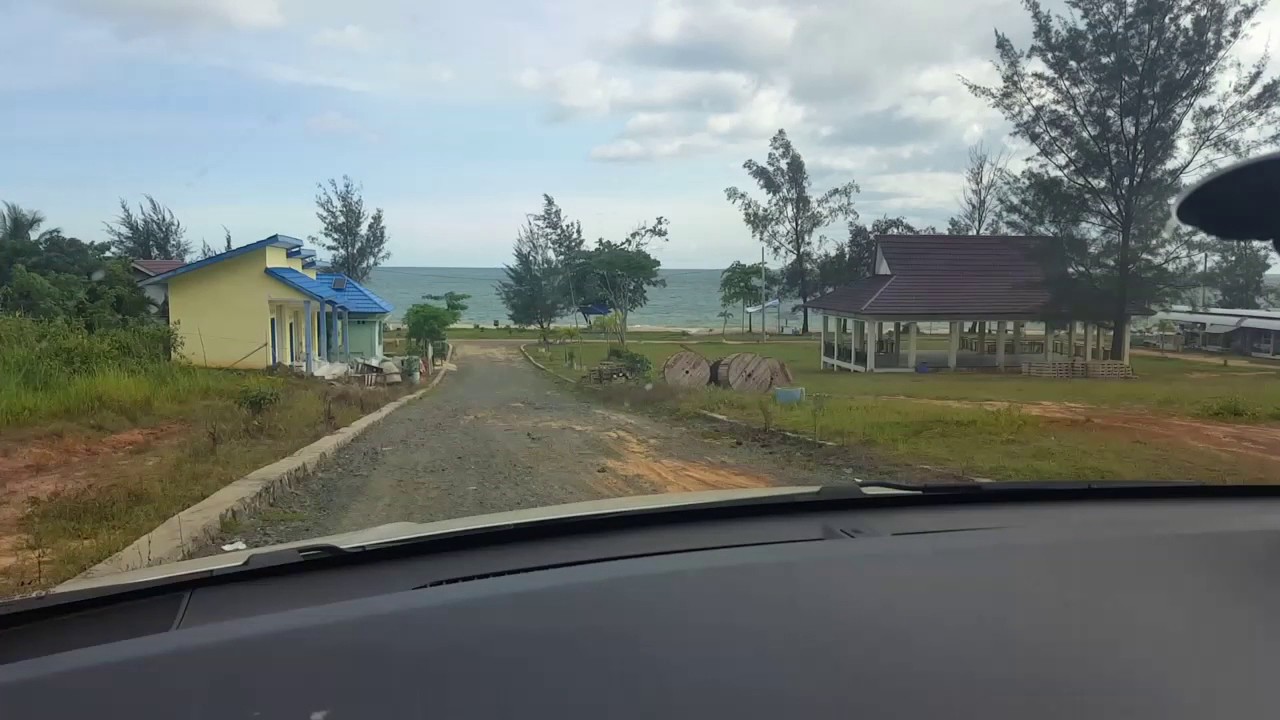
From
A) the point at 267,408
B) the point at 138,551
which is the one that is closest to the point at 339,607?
the point at 138,551

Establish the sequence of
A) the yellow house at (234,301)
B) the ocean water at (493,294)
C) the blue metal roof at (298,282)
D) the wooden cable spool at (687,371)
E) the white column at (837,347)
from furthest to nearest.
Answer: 1. the ocean water at (493,294)
2. the white column at (837,347)
3. the blue metal roof at (298,282)
4. the yellow house at (234,301)
5. the wooden cable spool at (687,371)

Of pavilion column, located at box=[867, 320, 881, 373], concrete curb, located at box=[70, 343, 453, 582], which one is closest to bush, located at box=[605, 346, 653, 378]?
pavilion column, located at box=[867, 320, 881, 373]

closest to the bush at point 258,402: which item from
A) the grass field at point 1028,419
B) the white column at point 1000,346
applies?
the grass field at point 1028,419

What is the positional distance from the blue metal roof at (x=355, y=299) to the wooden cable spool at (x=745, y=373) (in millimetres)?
15616

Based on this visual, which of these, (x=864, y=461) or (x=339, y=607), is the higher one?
(x=339, y=607)

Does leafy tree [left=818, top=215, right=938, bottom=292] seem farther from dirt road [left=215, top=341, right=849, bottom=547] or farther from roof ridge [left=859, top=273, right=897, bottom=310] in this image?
dirt road [left=215, top=341, right=849, bottom=547]

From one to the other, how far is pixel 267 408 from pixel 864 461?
7.94m

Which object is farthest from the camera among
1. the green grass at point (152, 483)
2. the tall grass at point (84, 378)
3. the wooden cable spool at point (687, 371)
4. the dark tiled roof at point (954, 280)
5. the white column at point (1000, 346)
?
the white column at point (1000, 346)

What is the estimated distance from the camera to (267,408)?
12.6m

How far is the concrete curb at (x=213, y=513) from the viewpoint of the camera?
16.3 feet

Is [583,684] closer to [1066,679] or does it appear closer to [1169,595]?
A: [1066,679]

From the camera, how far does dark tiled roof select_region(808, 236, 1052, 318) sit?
2839 centimetres

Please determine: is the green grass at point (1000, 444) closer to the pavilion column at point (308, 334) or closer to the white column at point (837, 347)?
the pavilion column at point (308, 334)

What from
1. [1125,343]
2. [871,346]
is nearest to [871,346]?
[871,346]
